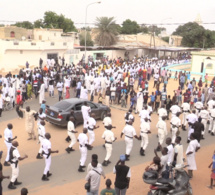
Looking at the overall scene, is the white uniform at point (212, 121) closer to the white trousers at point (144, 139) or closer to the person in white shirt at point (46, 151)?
the white trousers at point (144, 139)

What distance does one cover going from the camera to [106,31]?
47.8m

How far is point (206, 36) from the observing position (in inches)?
2436

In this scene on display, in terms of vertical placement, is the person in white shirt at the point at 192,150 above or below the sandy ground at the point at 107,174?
above

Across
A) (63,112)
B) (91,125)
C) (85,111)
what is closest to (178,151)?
(91,125)

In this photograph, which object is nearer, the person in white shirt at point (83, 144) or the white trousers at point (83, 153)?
the person in white shirt at point (83, 144)

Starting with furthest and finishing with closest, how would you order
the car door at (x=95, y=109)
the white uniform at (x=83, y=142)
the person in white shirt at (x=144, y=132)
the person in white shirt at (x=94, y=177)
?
the car door at (x=95, y=109) → the person in white shirt at (x=144, y=132) → the white uniform at (x=83, y=142) → the person in white shirt at (x=94, y=177)

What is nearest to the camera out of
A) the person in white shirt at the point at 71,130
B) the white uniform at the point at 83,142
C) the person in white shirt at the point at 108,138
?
the white uniform at the point at 83,142

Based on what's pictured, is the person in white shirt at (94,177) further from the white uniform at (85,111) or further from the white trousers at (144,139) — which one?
the white uniform at (85,111)

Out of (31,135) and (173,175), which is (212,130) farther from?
(31,135)

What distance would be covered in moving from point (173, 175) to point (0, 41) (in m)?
23.2

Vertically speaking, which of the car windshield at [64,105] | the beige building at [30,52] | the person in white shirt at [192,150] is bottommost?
the person in white shirt at [192,150]

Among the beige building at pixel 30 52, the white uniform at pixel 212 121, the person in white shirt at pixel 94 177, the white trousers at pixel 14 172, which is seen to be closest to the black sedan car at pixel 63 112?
the white trousers at pixel 14 172

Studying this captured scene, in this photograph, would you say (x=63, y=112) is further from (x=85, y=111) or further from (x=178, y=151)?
(x=178, y=151)

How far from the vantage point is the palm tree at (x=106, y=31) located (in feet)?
154
